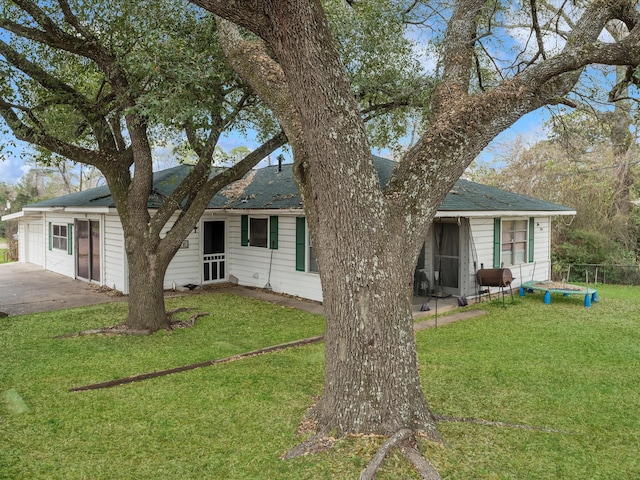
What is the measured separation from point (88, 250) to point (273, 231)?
5887 mm

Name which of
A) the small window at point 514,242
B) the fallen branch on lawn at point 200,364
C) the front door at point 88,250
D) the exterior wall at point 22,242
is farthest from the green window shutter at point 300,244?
the exterior wall at point 22,242

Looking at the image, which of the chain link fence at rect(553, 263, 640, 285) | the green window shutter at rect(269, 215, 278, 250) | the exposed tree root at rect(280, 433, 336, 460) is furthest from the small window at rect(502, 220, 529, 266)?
the exposed tree root at rect(280, 433, 336, 460)

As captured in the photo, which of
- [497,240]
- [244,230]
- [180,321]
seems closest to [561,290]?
[497,240]

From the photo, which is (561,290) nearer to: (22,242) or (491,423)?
(491,423)

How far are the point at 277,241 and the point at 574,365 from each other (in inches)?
298

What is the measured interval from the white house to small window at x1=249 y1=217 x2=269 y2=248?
3cm

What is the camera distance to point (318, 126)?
3674 millimetres

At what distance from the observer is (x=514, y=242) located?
506 inches

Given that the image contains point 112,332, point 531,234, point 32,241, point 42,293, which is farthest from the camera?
point 32,241

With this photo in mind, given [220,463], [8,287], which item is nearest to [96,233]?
[8,287]

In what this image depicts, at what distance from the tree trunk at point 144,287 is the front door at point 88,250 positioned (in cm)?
607

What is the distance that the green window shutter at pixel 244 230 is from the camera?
1316 centimetres

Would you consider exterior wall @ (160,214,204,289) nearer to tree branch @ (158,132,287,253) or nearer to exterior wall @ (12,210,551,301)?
exterior wall @ (12,210,551,301)

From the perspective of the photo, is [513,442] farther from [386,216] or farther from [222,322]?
[222,322]
